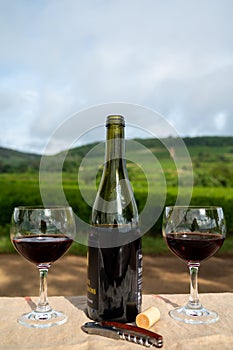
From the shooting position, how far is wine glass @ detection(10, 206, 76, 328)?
111 cm

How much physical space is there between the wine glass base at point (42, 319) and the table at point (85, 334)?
18 millimetres

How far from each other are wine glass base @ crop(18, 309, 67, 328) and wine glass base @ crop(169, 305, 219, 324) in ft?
1.05

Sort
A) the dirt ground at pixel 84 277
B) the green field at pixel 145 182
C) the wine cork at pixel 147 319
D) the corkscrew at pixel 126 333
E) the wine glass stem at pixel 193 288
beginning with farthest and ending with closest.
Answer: the green field at pixel 145 182 < the dirt ground at pixel 84 277 < the wine glass stem at pixel 193 288 < the wine cork at pixel 147 319 < the corkscrew at pixel 126 333

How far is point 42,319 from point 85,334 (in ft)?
0.50

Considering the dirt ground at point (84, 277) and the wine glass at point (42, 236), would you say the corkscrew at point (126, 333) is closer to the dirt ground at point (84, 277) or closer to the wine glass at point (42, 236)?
the wine glass at point (42, 236)

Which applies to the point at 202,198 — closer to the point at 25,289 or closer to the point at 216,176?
the point at 216,176

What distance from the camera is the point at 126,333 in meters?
0.96

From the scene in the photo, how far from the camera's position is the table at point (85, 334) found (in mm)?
931

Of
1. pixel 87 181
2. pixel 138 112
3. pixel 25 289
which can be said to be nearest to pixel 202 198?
pixel 25 289

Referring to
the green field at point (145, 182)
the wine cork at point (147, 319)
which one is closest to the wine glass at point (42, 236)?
the wine cork at point (147, 319)

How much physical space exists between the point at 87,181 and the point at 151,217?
140 cm

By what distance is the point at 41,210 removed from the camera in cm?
111

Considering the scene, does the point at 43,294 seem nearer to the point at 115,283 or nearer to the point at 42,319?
the point at 42,319

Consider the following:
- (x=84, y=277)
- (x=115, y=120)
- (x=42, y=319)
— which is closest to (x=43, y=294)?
(x=42, y=319)
